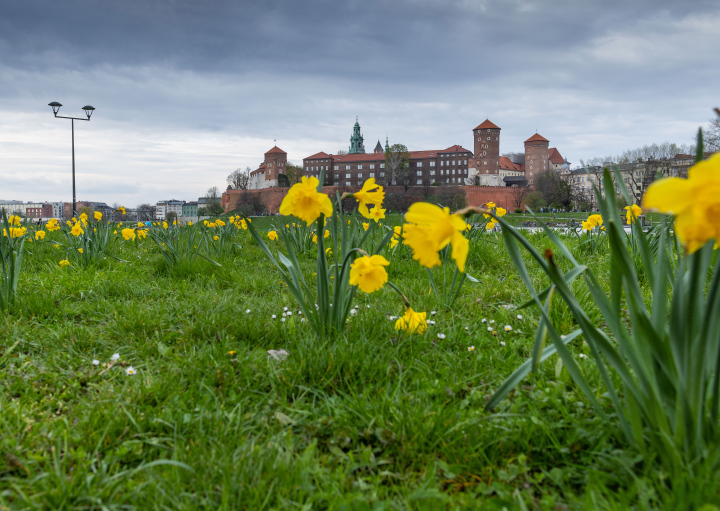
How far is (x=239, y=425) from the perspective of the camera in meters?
1.33

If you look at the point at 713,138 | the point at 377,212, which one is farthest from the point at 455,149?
the point at 377,212

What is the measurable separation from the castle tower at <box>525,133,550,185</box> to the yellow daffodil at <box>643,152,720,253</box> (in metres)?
71.4

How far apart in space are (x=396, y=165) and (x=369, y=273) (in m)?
66.0

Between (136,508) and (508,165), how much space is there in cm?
7971

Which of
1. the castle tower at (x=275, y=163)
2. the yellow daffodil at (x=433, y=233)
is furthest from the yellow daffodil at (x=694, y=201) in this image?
the castle tower at (x=275, y=163)

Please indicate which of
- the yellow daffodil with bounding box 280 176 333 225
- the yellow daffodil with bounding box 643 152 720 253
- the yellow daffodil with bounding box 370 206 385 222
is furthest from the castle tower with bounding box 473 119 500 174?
the yellow daffodil with bounding box 643 152 720 253

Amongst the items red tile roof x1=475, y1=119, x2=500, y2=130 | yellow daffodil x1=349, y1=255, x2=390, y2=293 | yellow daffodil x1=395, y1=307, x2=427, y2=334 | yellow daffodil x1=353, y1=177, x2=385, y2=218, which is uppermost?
red tile roof x1=475, y1=119, x2=500, y2=130

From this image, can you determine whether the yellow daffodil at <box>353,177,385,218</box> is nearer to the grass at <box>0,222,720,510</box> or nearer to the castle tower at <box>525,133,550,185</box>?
the grass at <box>0,222,720,510</box>

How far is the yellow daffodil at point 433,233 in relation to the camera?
2.93 feet

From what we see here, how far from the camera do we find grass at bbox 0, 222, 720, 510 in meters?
1.03

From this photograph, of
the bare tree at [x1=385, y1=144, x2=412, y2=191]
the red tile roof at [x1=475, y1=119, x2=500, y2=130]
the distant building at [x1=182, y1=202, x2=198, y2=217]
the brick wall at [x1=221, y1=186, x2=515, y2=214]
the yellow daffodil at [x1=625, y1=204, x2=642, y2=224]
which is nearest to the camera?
the yellow daffodil at [x1=625, y1=204, x2=642, y2=224]

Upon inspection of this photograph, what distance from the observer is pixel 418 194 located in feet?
196

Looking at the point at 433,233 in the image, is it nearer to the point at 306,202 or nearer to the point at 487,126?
the point at 306,202

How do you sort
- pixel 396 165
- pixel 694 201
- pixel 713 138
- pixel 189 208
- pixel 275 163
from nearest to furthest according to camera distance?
pixel 694 201, pixel 713 138, pixel 396 165, pixel 275 163, pixel 189 208
